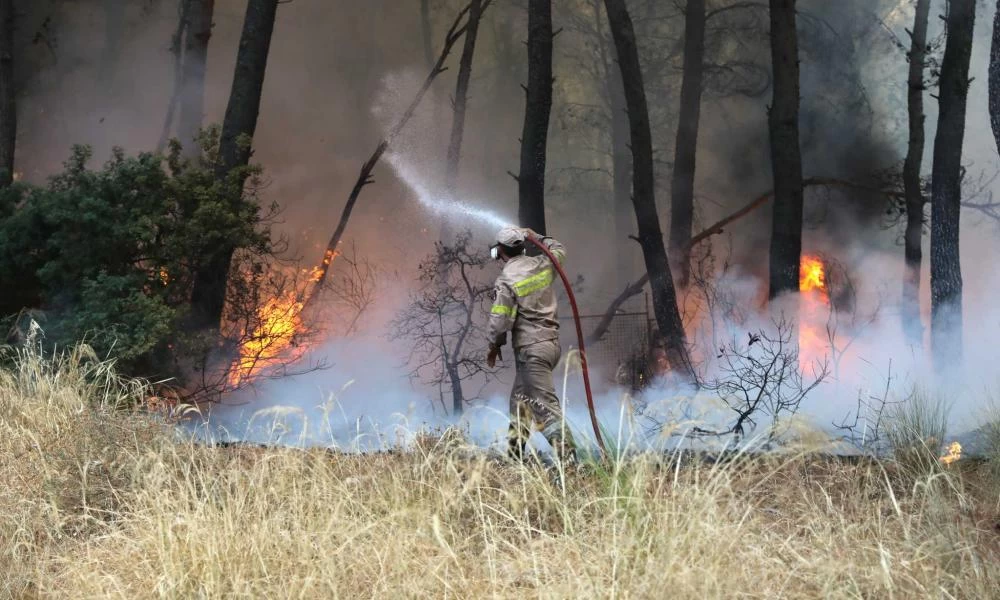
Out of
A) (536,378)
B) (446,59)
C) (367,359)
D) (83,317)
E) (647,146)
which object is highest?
(446,59)

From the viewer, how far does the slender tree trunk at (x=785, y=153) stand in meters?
→ 11.1

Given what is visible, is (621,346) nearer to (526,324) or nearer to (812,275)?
(812,275)

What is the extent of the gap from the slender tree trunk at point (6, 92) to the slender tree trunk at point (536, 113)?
19.6 feet

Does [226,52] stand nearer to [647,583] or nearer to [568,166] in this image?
[568,166]

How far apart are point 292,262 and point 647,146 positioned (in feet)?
15.5

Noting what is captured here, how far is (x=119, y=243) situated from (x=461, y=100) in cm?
549

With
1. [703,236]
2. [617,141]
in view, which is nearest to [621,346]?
[703,236]

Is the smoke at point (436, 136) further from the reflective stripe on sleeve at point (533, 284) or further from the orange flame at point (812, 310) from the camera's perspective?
the reflective stripe on sleeve at point (533, 284)

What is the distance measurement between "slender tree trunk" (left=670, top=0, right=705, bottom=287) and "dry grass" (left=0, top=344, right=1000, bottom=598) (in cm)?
666

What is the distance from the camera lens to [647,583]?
12.6 ft

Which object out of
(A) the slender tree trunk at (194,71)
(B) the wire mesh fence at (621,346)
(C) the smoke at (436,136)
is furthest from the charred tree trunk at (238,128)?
(B) the wire mesh fence at (621,346)

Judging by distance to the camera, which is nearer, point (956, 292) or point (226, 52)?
point (956, 292)

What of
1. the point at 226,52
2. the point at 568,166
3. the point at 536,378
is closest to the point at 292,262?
the point at 226,52

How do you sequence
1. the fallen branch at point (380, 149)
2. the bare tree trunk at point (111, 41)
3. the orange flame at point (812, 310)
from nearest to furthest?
the orange flame at point (812, 310)
the fallen branch at point (380, 149)
the bare tree trunk at point (111, 41)
